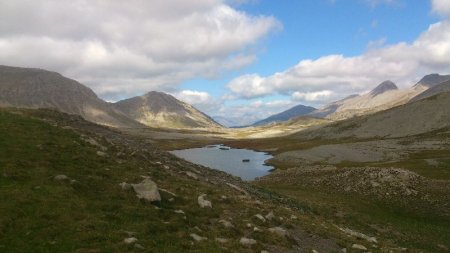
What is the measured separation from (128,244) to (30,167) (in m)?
11.3

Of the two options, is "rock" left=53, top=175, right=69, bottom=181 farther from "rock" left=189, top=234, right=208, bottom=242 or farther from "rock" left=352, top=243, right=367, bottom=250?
"rock" left=352, top=243, right=367, bottom=250

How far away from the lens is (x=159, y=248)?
18.4m

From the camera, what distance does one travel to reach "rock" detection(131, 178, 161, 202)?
2472 cm

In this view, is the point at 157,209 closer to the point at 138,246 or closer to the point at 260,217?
the point at 138,246

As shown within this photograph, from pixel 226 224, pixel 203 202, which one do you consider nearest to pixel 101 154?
pixel 203 202

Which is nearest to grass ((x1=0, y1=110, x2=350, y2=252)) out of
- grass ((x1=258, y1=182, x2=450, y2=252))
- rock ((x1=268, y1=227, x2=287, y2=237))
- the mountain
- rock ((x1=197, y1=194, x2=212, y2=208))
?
rock ((x1=197, y1=194, x2=212, y2=208))

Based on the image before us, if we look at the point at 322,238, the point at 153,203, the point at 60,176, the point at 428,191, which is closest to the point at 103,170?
the point at 60,176

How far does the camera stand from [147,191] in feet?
83.0

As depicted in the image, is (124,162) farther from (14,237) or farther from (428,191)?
(428,191)

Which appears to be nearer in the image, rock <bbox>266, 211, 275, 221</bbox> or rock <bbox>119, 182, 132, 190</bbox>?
rock <bbox>119, 182, 132, 190</bbox>

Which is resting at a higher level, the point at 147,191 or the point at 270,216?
the point at 147,191

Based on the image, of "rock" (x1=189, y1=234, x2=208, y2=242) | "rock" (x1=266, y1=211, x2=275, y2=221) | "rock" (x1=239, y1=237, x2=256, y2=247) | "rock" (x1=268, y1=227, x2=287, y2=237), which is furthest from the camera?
"rock" (x1=266, y1=211, x2=275, y2=221)

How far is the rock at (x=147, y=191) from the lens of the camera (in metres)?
24.7

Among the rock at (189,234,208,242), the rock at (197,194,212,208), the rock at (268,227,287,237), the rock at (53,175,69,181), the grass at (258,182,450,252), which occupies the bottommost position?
the grass at (258,182,450,252)
